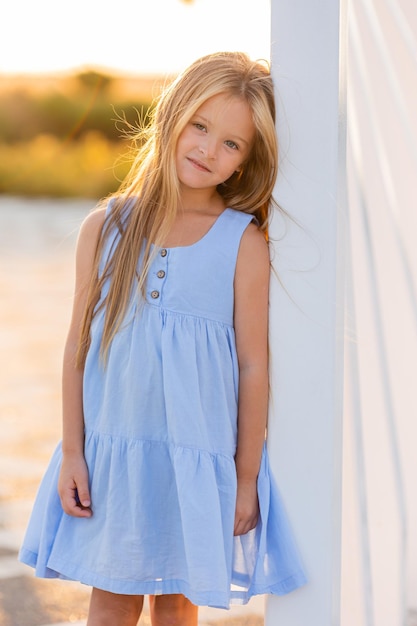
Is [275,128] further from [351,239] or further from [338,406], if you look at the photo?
[338,406]

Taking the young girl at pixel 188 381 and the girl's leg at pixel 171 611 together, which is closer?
the young girl at pixel 188 381

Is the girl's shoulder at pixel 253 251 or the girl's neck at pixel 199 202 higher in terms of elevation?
the girl's neck at pixel 199 202

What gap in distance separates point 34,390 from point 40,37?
9.63m

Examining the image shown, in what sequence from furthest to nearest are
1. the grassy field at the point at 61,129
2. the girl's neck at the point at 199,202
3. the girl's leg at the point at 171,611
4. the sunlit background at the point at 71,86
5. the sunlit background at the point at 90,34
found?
the grassy field at the point at 61,129 < the sunlit background at the point at 71,86 < the sunlit background at the point at 90,34 < the girl's leg at the point at 171,611 < the girl's neck at the point at 199,202

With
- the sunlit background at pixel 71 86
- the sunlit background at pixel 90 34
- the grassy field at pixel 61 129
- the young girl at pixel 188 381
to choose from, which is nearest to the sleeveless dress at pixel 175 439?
the young girl at pixel 188 381

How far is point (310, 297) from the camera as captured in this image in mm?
1699

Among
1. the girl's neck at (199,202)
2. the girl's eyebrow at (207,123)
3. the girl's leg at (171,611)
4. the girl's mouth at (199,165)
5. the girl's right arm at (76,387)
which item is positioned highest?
the girl's eyebrow at (207,123)

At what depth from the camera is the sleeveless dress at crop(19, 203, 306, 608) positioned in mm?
1767

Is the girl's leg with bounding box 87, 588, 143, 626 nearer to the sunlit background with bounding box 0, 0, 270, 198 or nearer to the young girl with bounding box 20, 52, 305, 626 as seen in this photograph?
the young girl with bounding box 20, 52, 305, 626

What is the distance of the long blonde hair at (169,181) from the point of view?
1763 millimetres

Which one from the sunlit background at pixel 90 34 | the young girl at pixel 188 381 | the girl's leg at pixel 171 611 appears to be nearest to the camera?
the young girl at pixel 188 381

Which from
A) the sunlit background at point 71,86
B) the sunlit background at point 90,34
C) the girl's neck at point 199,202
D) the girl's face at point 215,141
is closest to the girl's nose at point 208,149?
the girl's face at point 215,141

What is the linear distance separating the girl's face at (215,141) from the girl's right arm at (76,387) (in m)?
0.22

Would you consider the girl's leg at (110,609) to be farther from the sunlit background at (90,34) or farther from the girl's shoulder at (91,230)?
the sunlit background at (90,34)
